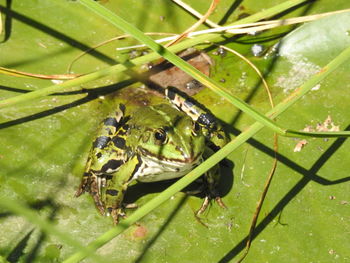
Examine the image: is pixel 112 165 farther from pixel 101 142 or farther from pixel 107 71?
pixel 107 71

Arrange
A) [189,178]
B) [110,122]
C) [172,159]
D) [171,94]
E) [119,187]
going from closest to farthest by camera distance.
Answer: [189,178] → [172,159] → [119,187] → [110,122] → [171,94]

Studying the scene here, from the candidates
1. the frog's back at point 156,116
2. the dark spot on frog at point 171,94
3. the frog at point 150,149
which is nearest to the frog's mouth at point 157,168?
the frog at point 150,149

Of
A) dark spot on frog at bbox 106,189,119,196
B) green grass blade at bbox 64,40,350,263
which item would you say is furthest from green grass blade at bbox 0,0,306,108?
green grass blade at bbox 64,40,350,263

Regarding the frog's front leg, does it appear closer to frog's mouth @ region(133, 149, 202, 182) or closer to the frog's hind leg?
frog's mouth @ region(133, 149, 202, 182)

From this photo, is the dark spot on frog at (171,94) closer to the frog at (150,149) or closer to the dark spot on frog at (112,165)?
the frog at (150,149)

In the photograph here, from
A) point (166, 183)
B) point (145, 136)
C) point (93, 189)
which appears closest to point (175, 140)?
point (145, 136)

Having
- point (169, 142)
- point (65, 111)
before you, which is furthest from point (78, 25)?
point (169, 142)

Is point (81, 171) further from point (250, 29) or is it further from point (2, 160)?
point (250, 29)
